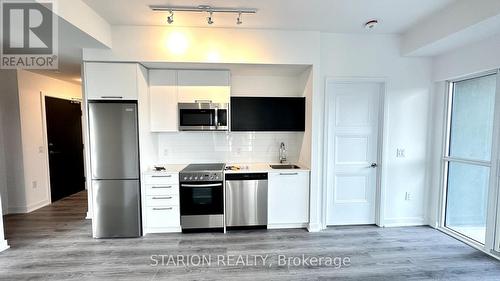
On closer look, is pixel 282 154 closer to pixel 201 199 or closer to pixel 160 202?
pixel 201 199

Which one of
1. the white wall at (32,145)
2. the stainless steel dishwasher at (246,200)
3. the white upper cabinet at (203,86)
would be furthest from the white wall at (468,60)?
the white wall at (32,145)

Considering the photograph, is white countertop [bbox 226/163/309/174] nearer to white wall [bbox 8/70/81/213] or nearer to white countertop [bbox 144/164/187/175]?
white countertop [bbox 144/164/187/175]

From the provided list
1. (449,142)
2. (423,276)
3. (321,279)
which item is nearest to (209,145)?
(321,279)

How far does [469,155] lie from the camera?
308 centimetres

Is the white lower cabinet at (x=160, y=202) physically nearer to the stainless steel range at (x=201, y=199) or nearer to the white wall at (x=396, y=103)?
the stainless steel range at (x=201, y=199)

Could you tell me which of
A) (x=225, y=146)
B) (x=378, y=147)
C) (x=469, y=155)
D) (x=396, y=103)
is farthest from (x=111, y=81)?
(x=469, y=155)

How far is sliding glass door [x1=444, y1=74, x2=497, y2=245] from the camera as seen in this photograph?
9.43 ft

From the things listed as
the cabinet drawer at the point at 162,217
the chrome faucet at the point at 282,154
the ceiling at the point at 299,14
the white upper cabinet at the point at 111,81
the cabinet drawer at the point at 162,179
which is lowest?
the cabinet drawer at the point at 162,217

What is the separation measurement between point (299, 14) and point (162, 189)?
2.86 metres

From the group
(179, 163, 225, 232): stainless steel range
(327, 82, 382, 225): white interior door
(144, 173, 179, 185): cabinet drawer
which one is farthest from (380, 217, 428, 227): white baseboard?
(144, 173, 179, 185): cabinet drawer

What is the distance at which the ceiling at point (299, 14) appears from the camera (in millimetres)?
2467

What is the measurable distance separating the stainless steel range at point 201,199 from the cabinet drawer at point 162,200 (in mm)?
98

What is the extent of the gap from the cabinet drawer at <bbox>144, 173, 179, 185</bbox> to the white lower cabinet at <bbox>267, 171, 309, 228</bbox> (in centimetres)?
134

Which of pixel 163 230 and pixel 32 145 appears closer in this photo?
pixel 163 230
